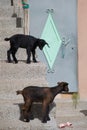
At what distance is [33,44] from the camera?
5.02m

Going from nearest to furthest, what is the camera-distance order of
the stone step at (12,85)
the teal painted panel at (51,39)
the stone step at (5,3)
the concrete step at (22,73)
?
the stone step at (12,85) → the concrete step at (22,73) → the stone step at (5,3) → the teal painted panel at (51,39)

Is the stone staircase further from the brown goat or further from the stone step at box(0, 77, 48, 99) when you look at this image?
the brown goat

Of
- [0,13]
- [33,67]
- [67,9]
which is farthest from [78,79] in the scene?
[33,67]

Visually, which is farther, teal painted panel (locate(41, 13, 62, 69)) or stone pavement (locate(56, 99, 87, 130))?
teal painted panel (locate(41, 13, 62, 69))

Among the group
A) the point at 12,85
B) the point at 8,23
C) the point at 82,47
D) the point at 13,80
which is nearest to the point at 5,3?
the point at 8,23

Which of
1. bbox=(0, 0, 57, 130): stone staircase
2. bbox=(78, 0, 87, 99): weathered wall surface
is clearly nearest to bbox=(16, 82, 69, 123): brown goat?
bbox=(0, 0, 57, 130): stone staircase

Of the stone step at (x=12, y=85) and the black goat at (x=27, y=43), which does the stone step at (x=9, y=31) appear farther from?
the stone step at (x=12, y=85)

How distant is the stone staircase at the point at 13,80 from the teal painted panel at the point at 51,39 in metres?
0.72

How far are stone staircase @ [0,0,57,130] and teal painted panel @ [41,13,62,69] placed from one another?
72 centimetres

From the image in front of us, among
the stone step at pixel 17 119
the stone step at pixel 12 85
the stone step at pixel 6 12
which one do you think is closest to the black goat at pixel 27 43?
the stone step at pixel 12 85

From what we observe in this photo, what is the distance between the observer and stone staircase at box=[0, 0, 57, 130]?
432 centimetres

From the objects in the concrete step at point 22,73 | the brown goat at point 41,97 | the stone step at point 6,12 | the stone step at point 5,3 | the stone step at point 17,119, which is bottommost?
the stone step at point 17,119

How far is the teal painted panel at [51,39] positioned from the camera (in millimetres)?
7172

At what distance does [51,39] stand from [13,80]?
2366 millimetres
